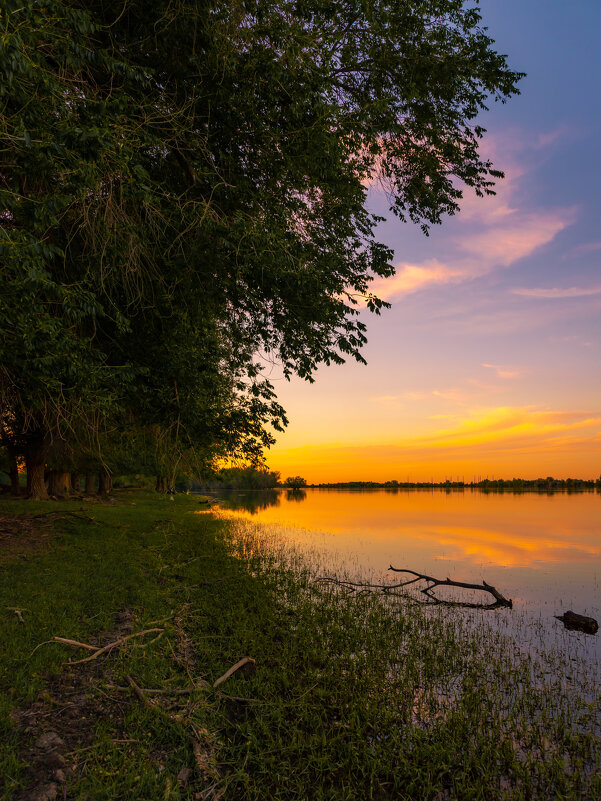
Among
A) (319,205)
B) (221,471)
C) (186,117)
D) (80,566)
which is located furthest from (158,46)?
(221,471)

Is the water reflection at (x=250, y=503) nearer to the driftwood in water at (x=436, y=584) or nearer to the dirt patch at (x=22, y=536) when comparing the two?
the dirt patch at (x=22, y=536)

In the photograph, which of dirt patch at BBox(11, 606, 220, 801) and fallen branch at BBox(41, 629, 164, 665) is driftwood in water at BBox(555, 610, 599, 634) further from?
fallen branch at BBox(41, 629, 164, 665)

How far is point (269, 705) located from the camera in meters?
6.18

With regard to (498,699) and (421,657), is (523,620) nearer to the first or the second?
(421,657)

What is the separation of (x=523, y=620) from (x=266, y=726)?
1005 cm

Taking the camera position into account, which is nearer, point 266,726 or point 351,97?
point 266,726

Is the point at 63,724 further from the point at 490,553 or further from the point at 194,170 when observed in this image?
the point at 490,553

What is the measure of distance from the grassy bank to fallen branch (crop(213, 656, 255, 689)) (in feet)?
0.44

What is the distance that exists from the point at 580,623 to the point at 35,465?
33319mm

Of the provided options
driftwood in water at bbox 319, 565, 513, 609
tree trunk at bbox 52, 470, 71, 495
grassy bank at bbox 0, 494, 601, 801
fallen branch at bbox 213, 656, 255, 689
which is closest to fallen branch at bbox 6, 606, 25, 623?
grassy bank at bbox 0, 494, 601, 801

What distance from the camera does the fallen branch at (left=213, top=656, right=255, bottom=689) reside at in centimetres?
655

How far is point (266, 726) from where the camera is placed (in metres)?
5.64

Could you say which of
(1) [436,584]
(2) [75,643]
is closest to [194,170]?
(2) [75,643]

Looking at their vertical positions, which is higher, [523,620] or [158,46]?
[158,46]
